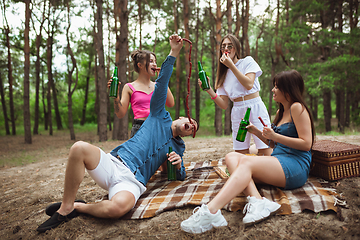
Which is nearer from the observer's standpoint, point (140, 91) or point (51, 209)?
point (51, 209)

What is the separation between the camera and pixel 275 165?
2.21 metres

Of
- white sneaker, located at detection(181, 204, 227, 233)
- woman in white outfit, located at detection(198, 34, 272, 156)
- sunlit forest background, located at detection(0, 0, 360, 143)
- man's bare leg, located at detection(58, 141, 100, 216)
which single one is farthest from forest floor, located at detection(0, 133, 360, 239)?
sunlit forest background, located at detection(0, 0, 360, 143)

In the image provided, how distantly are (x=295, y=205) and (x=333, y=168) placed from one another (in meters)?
0.82

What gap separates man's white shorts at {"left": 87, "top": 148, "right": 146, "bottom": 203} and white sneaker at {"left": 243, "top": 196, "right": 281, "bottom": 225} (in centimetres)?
108

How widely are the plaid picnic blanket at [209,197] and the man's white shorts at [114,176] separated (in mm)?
212

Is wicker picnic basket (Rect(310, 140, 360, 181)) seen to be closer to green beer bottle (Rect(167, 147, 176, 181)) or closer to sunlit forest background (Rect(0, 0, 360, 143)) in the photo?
green beer bottle (Rect(167, 147, 176, 181))

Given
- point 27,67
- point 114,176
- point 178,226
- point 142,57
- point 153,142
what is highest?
point 27,67

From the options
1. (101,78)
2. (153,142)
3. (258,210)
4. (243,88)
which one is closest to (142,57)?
(153,142)

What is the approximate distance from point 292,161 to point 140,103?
1.98 m

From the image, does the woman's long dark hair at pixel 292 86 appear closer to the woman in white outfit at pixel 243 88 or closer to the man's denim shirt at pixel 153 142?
the woman in white outfit at pixel 243 88

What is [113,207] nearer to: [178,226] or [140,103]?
[178,226]

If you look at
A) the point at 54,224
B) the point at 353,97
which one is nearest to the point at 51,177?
the point at 54,224

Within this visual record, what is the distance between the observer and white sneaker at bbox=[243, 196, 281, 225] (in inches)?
76.7

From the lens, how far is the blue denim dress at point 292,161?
2.24 metres
